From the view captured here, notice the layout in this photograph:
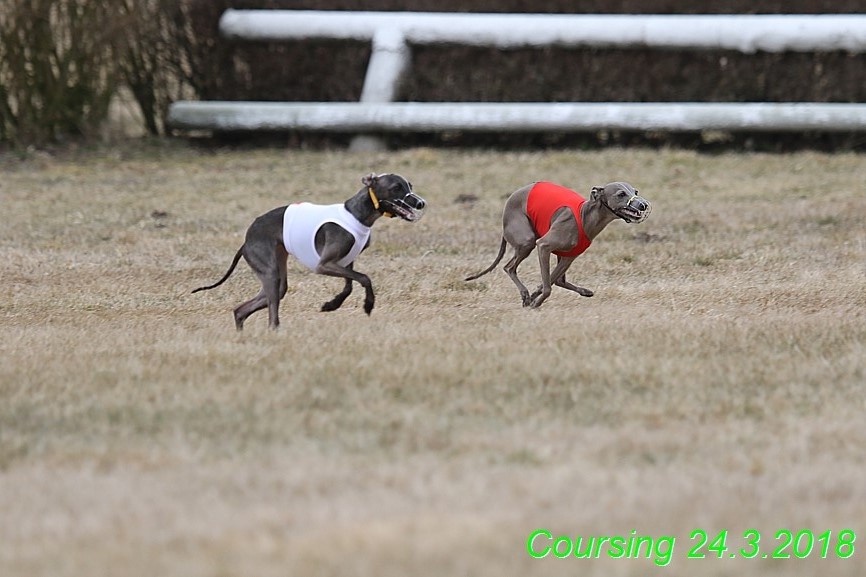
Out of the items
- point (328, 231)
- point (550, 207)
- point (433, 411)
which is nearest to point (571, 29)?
point (550, 207)

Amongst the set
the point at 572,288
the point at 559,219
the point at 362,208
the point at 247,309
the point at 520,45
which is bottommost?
the point at 520,45

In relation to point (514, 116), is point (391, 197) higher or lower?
higher

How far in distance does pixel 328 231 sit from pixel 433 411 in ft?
7.44

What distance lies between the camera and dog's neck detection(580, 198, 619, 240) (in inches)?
337

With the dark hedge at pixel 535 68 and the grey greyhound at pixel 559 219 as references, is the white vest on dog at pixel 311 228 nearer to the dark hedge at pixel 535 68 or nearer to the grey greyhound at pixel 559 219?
the grey greyhound at pixel 559 219

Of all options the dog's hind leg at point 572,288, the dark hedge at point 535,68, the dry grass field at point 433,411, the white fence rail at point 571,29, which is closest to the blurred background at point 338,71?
the dark hedge at point 535,68

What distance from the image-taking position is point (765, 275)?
10250 mm

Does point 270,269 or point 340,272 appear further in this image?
→ point 270,269

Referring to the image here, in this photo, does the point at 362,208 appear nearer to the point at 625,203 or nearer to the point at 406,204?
the point at 406,204

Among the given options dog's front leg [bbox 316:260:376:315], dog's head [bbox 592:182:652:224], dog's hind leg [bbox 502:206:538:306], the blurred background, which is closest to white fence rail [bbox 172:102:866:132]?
the blurred background

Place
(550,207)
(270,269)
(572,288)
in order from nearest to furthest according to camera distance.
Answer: (270,269), (550,207), (572,288)

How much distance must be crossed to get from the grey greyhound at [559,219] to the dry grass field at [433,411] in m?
0.29

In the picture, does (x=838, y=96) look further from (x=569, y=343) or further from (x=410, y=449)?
(x=410, y=449)

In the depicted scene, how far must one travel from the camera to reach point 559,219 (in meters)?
8.73
